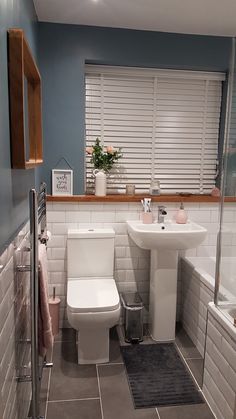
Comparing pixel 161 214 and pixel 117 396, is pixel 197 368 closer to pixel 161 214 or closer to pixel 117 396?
pixel 117 396

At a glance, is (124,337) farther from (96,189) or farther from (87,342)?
(96,189)

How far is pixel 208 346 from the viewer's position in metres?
1.98

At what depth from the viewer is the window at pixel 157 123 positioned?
2848 millimetres

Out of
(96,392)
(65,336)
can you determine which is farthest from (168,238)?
(65,336)

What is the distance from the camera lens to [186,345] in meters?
2.54

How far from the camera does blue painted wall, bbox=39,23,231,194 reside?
2574mm

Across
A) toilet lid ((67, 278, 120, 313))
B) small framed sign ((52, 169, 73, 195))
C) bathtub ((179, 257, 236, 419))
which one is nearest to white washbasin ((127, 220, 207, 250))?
bathtub ((179, 257, 236, 419))

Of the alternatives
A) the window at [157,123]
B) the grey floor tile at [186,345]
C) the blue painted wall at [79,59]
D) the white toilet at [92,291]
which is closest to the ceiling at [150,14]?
the blue painted wall at [79,59]

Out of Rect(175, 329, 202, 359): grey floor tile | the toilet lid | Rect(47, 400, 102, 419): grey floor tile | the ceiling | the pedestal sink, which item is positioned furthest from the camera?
the pedestal sink

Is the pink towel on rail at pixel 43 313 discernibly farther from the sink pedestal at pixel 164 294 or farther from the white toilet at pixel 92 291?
the sink pedestal at pixel 164 294

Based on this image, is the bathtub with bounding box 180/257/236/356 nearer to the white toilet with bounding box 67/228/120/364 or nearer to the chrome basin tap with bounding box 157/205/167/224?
the chrome basin tap with bounding box 157/205/167/224

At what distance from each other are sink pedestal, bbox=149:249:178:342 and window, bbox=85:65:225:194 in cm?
75

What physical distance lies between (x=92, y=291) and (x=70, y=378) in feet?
1.90

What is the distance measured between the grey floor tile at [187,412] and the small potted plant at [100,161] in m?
1.60
